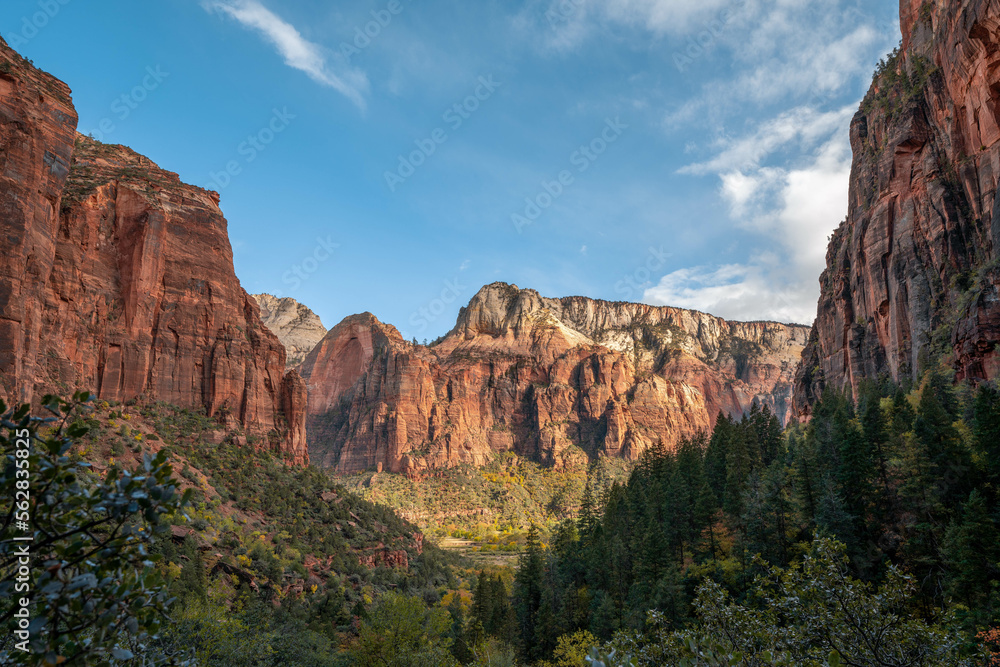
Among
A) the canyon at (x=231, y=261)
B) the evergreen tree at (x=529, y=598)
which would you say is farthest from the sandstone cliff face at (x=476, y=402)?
the evergreen tree at (x=529, y=598)

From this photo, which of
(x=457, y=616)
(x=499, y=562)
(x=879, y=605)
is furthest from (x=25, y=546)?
(x=499, y=562)

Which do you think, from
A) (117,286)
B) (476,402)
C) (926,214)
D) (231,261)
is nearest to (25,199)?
(117,286)

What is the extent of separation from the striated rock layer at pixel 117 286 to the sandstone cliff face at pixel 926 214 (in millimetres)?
74051

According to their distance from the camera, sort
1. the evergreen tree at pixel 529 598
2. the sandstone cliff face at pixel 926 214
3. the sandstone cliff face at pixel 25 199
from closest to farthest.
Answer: the sandstone cliff face at pixel 25 199 < the sandstone cliff face at pixel 926 214 < the evergreen tree at pixel 529 598

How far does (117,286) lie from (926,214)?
300ft

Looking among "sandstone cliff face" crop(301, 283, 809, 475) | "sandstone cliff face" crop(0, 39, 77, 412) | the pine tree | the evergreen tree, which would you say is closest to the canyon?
"sandstone cliff face" crop(0, 39, 77, 412)

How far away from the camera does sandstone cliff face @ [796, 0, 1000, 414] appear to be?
4778 centimetres

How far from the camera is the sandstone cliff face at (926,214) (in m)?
47.8

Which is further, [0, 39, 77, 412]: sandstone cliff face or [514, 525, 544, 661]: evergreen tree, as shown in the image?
[514, 525, 544, 661]: evergreen tree

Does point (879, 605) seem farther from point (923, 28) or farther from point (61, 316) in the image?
point (923, 28)

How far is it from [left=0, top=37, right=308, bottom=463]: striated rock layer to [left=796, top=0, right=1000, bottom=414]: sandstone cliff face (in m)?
74.1

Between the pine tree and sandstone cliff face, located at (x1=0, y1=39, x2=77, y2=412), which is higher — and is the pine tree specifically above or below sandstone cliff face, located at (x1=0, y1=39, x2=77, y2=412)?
below

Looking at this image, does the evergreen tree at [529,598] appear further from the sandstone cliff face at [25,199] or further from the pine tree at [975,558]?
the sandstone cliff face at [25,199]

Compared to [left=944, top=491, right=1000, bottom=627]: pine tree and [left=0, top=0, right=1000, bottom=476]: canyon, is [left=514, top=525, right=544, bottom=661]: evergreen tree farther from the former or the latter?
[left=944, top=491, right=1000, bottom=627]: pine tree
